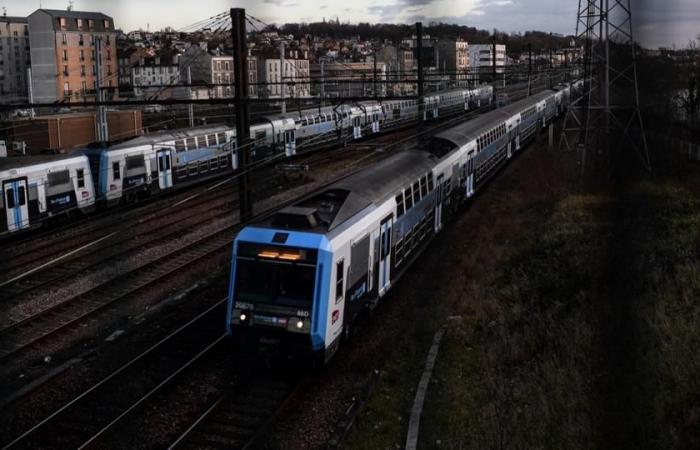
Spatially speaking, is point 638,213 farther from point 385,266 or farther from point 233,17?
point 233,17

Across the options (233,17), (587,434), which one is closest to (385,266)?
(233,17)

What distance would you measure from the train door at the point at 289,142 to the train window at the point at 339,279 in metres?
16.3

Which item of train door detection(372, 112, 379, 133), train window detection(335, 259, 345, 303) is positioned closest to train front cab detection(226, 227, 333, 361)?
train window detection(335, 259, 345, 303)


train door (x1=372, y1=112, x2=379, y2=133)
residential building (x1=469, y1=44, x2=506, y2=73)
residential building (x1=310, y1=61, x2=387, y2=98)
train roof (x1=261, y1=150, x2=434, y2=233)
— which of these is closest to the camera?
train roof (x1=261, y1=150, x2=434, y2=233)

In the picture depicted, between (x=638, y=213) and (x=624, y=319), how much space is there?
9.1 inches

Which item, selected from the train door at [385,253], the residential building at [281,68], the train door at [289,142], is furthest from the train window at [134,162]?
the train door at [385,253]

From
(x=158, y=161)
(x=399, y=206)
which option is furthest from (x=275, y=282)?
(x=158, y=161)

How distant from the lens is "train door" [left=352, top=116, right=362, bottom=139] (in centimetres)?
2802

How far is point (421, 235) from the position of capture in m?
10.6

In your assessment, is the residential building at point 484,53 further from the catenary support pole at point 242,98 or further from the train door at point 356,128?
the train door at point 356,128

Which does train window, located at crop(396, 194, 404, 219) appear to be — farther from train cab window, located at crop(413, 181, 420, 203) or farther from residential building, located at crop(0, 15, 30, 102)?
residential building, located at crop(0, 15, 30, 102)

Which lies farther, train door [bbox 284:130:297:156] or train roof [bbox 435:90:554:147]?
train door [bbox 284:130:297:156]

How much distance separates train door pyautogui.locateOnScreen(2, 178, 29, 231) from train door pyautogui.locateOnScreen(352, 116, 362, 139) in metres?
16.6

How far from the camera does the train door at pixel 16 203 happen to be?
493 inches
